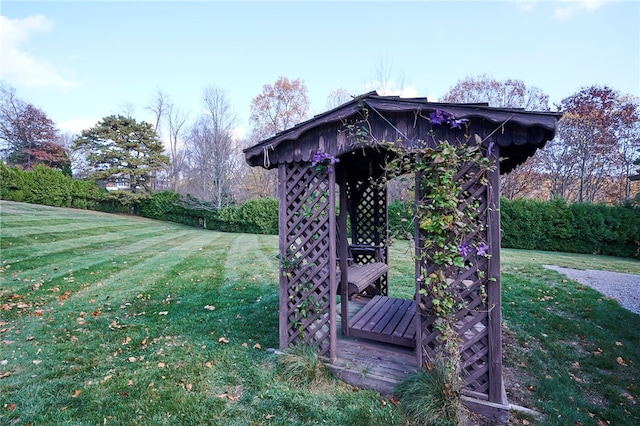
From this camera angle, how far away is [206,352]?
3398 millimetres

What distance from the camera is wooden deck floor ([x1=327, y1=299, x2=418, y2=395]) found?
8.97 ft

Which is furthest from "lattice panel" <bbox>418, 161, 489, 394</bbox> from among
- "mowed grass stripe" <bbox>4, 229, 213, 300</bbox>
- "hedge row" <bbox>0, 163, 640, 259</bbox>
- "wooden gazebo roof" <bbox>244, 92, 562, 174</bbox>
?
"mowed grass stripe" <bbox>4, 229, 213, 300</bbox>

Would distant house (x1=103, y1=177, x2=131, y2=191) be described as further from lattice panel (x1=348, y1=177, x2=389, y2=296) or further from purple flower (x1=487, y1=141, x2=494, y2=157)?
purple flower (x1=487, y1=141, x2=494, y2=157)

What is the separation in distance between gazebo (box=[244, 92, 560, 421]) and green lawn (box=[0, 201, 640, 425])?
0.46 m

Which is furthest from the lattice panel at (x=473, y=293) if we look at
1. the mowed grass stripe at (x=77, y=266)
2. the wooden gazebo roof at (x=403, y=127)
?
the mowed grass stripe at (x=77, y=266)

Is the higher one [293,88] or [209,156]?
[293,88]

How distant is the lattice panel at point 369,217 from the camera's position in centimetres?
510

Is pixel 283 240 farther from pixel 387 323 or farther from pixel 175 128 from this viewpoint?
pixel 175 128

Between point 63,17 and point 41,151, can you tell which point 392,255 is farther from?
point 41,151

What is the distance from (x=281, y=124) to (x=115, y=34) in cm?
1480

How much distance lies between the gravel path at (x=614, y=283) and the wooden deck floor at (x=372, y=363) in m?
4.77

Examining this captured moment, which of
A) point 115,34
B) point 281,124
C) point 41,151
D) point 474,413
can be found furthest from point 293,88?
point 474,413

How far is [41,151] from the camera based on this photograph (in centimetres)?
2439

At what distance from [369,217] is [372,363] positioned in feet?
8.84
